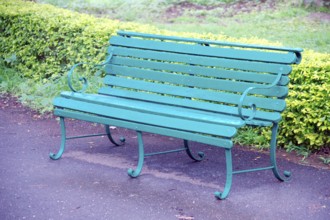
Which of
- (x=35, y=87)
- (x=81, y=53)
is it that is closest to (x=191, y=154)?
(x=81, y=53)

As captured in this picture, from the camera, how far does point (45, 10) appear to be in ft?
33.0

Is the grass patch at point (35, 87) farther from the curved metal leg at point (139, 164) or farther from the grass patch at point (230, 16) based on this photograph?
the grass patch at point (230, 16)

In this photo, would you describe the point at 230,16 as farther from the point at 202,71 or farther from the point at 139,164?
the point at 139,164

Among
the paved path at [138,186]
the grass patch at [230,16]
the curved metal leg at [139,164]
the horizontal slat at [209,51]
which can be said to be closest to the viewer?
the paved path at [138,186]

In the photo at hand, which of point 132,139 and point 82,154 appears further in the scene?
point 132,139

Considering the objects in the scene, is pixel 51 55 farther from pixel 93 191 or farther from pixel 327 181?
pixel 327 181

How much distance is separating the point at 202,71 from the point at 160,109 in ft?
1.98

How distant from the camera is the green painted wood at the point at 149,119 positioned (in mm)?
5391

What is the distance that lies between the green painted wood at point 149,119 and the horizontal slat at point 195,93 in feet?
1.91

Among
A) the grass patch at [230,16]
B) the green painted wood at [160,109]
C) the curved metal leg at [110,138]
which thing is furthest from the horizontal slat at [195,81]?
the grass patch at [230,16]

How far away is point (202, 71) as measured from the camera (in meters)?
6.31

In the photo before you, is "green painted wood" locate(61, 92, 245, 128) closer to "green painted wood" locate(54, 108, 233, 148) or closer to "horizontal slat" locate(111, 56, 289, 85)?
"green painted wood" locate(54, 108, 233, 148)

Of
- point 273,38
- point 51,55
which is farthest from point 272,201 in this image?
point 273,38

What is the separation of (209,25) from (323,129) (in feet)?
24.9
